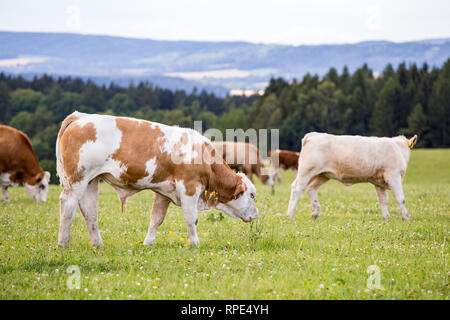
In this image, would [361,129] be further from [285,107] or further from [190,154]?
[190,154]

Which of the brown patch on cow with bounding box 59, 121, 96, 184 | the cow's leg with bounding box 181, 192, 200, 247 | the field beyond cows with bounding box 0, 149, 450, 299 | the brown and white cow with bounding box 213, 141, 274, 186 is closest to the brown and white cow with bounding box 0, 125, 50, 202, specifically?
the field beyond cows with bounding box 0, 149, 450, 299

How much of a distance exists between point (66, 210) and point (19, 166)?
1055 cm

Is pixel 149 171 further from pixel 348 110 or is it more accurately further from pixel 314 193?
pixel 348 110

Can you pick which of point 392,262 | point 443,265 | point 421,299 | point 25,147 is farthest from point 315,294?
point 25,147

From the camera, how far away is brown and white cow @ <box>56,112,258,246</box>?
9297mm

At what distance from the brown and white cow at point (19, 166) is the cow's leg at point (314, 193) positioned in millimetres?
10050

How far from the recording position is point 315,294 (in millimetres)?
6902

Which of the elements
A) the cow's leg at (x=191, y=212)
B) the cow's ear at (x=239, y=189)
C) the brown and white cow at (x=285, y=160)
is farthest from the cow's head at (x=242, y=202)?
the brown and white cow at (x=285, y=160)

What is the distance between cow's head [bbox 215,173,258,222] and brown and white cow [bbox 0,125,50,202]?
10.5 meters

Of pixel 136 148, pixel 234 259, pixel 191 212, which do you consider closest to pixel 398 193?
pixel 191 212

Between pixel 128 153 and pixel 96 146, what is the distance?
1.89 feet

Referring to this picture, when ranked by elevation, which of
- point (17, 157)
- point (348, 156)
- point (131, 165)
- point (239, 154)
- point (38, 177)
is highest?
point (131, 165)

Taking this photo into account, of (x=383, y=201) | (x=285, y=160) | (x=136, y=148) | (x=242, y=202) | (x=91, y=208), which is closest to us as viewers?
(x=136, y=148)

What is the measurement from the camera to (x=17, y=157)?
1873cm
